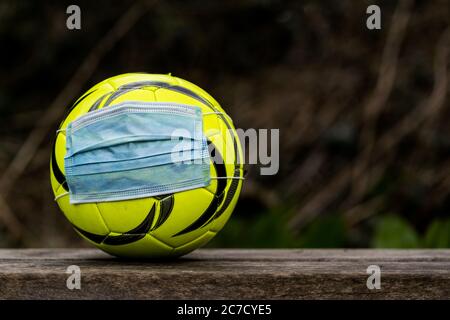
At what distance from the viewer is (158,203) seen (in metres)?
2.11

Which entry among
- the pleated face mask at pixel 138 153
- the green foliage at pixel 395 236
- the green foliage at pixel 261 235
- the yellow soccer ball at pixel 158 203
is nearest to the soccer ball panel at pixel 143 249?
the yellow soccer ball at pixel 158 203

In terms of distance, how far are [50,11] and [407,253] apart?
3.79 meters

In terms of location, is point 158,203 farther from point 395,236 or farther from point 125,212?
point 395,236

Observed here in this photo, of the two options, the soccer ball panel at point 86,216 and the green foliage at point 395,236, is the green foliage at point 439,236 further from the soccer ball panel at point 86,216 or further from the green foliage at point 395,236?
the soccer ball panel at point 86,216

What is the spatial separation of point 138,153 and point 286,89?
350 cm

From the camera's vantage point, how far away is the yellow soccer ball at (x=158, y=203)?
84.0 inches

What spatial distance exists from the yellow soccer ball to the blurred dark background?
7.87 feet

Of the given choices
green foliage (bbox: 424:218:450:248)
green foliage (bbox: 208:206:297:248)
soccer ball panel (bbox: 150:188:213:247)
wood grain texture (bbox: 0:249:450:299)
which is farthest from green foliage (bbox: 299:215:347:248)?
wood grain texture (bbox: 0:249:450:299)

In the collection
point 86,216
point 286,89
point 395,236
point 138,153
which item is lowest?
point 395,236

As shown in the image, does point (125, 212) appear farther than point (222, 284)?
Yes

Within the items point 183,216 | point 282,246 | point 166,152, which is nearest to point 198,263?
point 183,216

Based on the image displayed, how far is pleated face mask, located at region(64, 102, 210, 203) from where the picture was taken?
6.86 feet

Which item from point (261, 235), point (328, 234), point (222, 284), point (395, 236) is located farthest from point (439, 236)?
point (222, 284)

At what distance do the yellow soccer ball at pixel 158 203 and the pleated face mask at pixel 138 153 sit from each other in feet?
0.09
